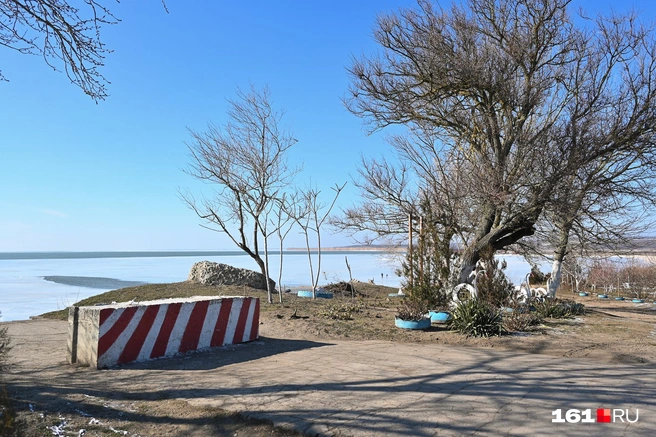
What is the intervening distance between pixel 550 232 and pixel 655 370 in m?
11.1

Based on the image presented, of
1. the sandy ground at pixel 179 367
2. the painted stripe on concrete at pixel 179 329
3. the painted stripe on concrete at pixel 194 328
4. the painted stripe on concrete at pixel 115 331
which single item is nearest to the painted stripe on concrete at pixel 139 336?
the painted stripe on concrete at pixel 115 331

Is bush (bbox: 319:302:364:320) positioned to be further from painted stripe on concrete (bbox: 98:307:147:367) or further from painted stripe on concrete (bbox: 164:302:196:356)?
painted stripe on concrete (bbox: 98:307:147:367)

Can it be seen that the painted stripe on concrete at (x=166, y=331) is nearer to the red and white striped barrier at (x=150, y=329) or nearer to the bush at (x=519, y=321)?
the red and white striped barrier at (x=150, y=329)

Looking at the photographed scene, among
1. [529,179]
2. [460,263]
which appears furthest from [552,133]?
[460,263]

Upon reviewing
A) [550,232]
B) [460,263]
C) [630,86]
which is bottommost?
[460,263]

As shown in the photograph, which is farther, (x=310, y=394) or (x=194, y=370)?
(x=194, y=370)

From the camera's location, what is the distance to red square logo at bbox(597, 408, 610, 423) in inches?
168

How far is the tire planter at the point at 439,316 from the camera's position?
10.9 m

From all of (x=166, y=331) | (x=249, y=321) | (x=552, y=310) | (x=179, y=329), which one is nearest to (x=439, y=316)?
(x=552, y=310)

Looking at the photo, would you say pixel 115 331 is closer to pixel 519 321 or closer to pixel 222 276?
pixel 519 321

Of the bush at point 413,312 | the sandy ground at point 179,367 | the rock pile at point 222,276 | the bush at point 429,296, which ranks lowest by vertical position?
the sandy ground at point 179,367

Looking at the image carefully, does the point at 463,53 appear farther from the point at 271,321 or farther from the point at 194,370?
the point at 194,370

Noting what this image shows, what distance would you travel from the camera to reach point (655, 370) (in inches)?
253

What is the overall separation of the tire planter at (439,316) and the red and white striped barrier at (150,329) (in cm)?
464
